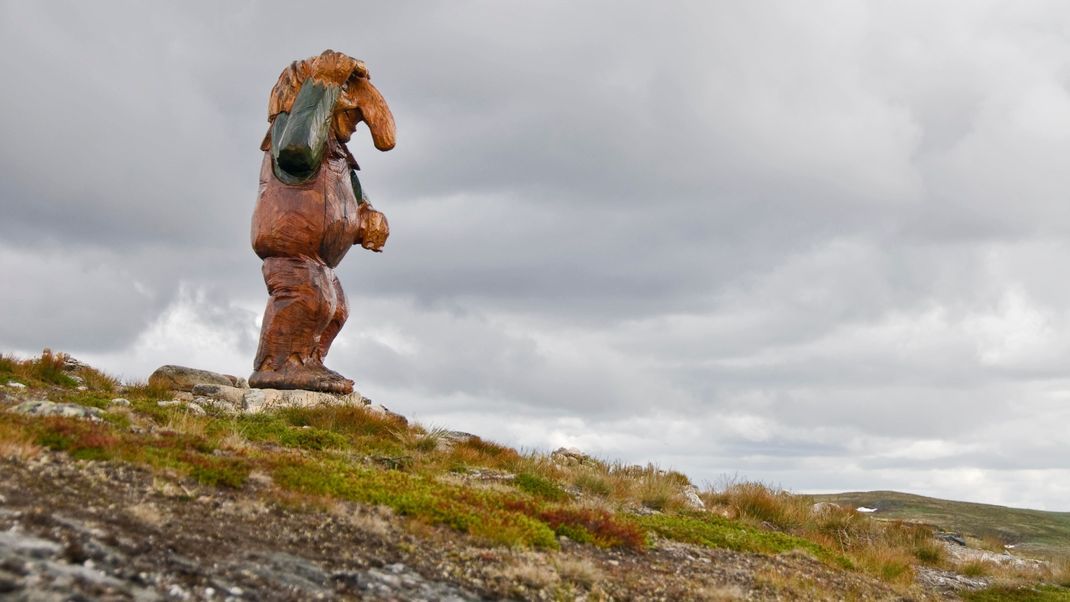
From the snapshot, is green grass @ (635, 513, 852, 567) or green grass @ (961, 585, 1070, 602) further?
green grass @ (961, 585, 1070, 602)

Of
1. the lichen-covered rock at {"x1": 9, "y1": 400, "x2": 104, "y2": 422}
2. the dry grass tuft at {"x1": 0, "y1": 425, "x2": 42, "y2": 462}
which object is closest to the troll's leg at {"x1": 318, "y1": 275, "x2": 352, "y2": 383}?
the lichen-covered rock at {"x1": 9, "y1": 400, "x2": 104, "y2": 422}

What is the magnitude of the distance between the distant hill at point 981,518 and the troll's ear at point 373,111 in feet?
50.6

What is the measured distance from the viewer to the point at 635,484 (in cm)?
1455

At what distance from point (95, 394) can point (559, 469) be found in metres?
7.74

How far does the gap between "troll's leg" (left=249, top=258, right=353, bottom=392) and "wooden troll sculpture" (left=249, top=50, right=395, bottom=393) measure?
18 millimetres

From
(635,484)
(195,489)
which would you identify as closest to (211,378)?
(635,484)

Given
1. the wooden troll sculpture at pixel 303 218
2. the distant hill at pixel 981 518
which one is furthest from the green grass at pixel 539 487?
the distant hill at pixel 981 518

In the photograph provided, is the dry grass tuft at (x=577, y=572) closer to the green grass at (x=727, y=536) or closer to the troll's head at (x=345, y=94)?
the green grass at (x=727, y=536)

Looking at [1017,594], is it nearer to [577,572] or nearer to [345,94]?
[577,572]

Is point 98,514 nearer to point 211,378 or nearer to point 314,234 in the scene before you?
point 314,234

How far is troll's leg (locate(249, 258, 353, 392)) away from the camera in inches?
660

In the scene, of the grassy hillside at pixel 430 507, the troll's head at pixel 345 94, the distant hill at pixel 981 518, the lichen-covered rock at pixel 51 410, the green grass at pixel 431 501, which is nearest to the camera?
the grassy hillside at pixel 430 507

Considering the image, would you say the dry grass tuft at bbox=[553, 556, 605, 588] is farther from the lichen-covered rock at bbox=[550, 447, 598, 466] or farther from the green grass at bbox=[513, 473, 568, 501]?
the lichen-covered rock at bbox=[550, 447, 598, 466]

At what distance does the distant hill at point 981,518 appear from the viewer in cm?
2503
